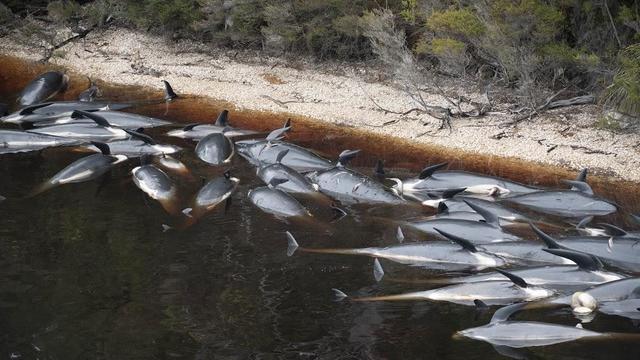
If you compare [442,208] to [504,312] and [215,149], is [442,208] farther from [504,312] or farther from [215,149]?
[215,149]

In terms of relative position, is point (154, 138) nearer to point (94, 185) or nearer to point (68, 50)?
point (94, 185)

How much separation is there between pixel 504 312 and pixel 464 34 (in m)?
7.50

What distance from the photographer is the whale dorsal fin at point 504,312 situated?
6.62 m

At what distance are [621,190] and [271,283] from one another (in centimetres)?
501

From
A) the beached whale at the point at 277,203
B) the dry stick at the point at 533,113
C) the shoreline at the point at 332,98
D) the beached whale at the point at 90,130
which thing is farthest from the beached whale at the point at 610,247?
the beached whale at the point at 90,130

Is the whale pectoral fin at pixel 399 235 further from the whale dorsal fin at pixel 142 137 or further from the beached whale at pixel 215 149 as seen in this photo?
the whale dorsal fin at pixel 142 137

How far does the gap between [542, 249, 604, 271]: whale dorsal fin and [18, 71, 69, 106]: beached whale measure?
8875 mm

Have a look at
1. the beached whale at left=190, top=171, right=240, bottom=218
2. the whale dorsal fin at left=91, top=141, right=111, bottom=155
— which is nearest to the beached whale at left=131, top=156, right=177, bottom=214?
the beached whale at left=190, top=171, right=240, bottom=218

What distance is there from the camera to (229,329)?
6.52 meters

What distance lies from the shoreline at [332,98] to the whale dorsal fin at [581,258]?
11.9 feet

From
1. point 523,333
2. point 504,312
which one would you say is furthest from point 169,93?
point 523,333

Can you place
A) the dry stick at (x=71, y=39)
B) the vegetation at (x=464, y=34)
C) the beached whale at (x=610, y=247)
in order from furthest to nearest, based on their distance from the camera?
the dry stick at (x=71, y=39)
the vegetation at (x=464, y=34)
the beached whale at (x=610, y=247)

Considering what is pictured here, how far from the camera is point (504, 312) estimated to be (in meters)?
6.66

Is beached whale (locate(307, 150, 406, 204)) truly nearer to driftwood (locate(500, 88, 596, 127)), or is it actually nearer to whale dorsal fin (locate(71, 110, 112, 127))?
whale dorsal fin (locate(71, 110, 112, 127))
